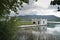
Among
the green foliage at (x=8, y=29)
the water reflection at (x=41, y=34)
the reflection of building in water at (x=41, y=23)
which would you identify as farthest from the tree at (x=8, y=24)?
the reflection of building in water at (x=41, y=23)

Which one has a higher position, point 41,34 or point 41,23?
point 41,23

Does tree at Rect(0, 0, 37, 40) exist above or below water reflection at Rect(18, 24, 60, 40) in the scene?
above

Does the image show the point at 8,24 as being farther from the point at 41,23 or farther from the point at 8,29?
the point at 41,23

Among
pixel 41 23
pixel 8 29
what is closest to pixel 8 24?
pixel 8 29

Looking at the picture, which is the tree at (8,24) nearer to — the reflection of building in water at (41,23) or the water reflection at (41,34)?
the water reflection at (41,34)

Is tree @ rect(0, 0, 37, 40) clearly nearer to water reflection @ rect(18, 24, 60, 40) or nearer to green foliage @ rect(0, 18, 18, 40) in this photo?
green foliage @ rect(0, 18, 18, 40)

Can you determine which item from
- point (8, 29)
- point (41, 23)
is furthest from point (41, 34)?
point (8, 29)

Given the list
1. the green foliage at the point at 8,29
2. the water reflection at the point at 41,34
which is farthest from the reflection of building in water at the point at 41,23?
the green foliage at the point at 8,29

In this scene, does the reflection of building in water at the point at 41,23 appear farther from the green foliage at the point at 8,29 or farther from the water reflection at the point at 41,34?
the green foliage at the point at 8,29

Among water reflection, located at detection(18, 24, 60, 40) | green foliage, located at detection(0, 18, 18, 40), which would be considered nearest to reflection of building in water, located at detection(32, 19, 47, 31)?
water reflection, located at detection(18, 24, 60, 40)

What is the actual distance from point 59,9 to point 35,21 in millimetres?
539

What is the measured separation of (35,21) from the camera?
327 centimetres

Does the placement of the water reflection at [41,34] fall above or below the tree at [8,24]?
below

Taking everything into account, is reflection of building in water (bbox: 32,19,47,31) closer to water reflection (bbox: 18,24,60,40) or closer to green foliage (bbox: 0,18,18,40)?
water reflection (bbox: 18,24,60,40)
